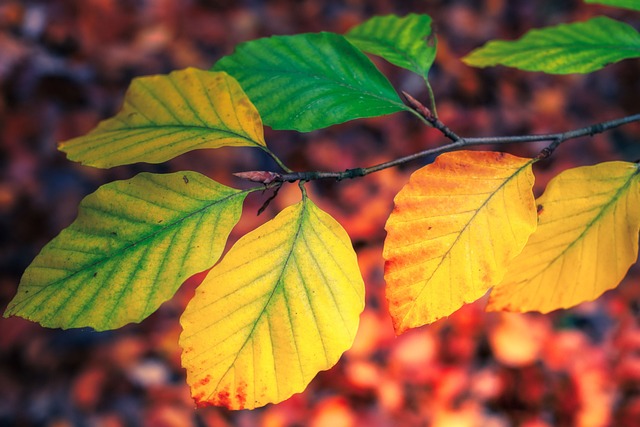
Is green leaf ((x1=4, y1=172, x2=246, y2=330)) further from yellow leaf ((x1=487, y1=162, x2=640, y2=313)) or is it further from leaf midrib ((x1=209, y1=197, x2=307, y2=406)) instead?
yellow leaf ((x1=487, y1=162, x2=640, y2=313))

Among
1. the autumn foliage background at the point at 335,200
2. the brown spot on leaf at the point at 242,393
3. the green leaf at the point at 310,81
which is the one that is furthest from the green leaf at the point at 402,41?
the autumn foliage background at the point at 335,200

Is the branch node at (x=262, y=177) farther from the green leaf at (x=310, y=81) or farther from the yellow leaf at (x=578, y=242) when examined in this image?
the yellow leaf at (x=578, y=242)

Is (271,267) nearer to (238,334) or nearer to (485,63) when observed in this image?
(238,334)

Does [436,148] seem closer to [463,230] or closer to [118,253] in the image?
[463,230]

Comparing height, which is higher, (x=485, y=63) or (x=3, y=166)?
(x=485, y=63)

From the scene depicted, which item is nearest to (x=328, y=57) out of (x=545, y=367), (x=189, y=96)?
(x=189, y=96)

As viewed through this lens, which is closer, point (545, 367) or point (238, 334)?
point (238, 334)
